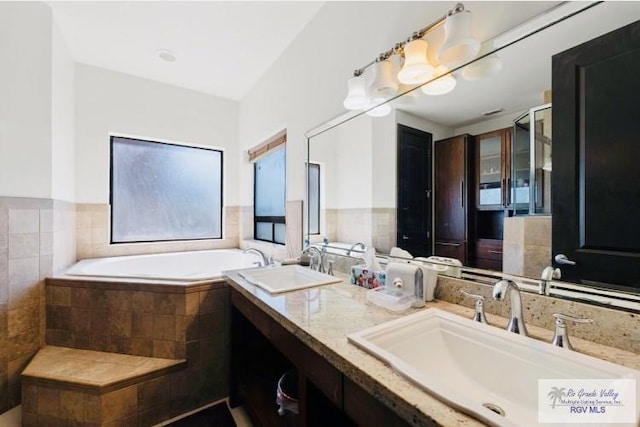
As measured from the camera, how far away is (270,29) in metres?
2.23

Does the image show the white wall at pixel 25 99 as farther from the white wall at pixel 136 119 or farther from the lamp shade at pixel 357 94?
the lamp shade at pixel 357 94

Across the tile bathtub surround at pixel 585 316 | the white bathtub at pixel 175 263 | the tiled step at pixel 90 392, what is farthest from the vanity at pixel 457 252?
the white bathtub at pixel 175 263

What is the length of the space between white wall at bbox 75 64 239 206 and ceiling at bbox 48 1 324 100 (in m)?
0.16

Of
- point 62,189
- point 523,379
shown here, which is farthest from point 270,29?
point 523,379

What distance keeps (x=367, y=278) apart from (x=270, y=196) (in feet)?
6.97

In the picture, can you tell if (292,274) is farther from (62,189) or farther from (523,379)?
(62,189)

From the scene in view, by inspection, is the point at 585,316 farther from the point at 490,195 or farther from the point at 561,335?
the point at 490,195

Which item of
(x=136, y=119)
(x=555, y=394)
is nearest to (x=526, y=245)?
(x=555, y=394)

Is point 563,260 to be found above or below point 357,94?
below

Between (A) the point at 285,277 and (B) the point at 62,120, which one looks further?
(B) the point at 62,120

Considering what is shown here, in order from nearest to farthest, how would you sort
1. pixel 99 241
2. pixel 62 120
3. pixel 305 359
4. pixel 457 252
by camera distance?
1. pixel 305 359
2. pixel 457 252
3. pixel 62 120
4. pixel 99 241

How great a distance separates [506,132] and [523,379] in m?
0.79

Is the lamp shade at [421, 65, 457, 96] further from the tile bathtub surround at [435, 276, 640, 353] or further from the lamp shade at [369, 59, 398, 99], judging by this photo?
the tile bathtub surround at [435, 276, 640, 353]

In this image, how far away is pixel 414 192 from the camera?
136cm
